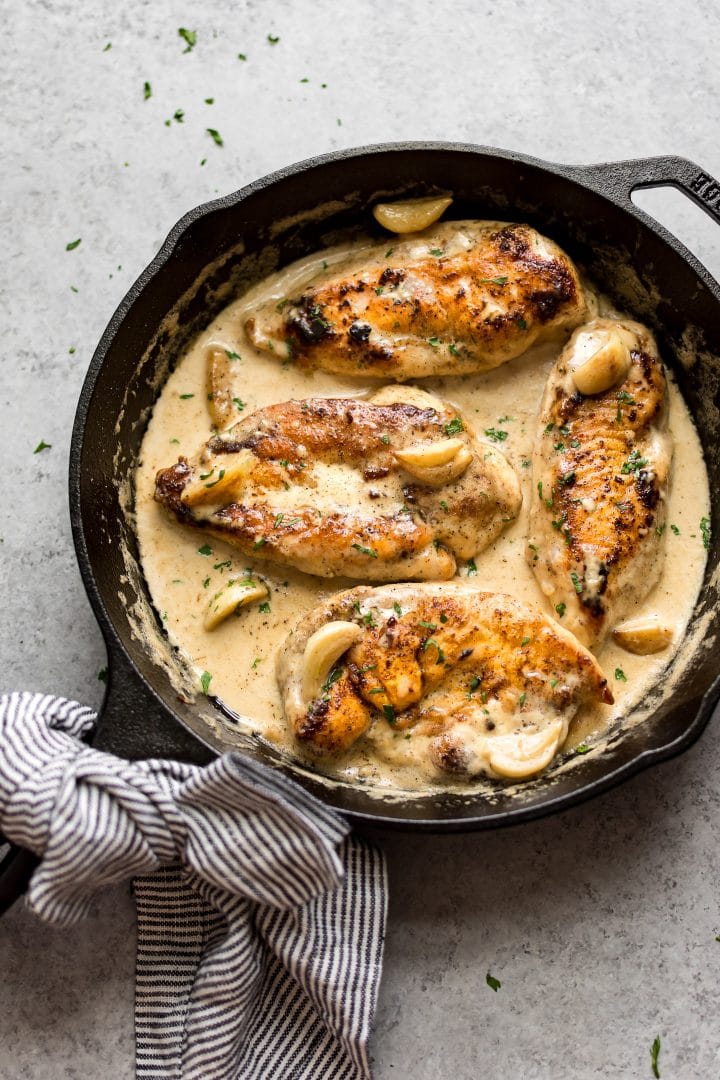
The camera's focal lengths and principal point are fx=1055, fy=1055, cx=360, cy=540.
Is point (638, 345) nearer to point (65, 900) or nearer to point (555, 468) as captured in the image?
point (555, 468)

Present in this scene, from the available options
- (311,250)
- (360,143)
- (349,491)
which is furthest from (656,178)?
(349,491)

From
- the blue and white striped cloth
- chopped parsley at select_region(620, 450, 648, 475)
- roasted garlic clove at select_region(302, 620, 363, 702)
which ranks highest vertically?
chopped parsley at select_region(620, 450, 648, 475)

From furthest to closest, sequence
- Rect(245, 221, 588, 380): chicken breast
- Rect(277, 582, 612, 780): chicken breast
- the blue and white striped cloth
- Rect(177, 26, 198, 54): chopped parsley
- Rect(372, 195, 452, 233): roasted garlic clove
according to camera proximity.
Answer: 1. Rect(177, 26, 198, 54): chopped parsley
2. Rect(372, 195, 452, 233): roasted garlic clove
3. Rect(245, 221, 588, 380): chicken breast
4. Rect(277, 582, 612, 780): chicken breast
5. the blue and white striped cloth

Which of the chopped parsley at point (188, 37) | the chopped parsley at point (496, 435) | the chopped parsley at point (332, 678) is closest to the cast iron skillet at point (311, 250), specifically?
the chopped parsley at point (332, 678)

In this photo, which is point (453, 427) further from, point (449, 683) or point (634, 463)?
point (449, 683)

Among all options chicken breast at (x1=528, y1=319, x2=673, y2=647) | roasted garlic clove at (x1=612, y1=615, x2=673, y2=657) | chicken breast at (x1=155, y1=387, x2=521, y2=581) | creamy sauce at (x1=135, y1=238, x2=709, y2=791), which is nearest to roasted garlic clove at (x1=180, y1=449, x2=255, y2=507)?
chicken breast at (x1=155, y1=387, x2=521, y2=581)

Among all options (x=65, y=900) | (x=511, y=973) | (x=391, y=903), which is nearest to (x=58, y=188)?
(x=65, y=900)

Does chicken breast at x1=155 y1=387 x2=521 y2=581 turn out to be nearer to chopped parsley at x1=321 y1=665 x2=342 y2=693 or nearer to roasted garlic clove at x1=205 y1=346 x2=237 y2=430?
roasted garlic clove at x1=205 y1=346 x2=237 y2=430
